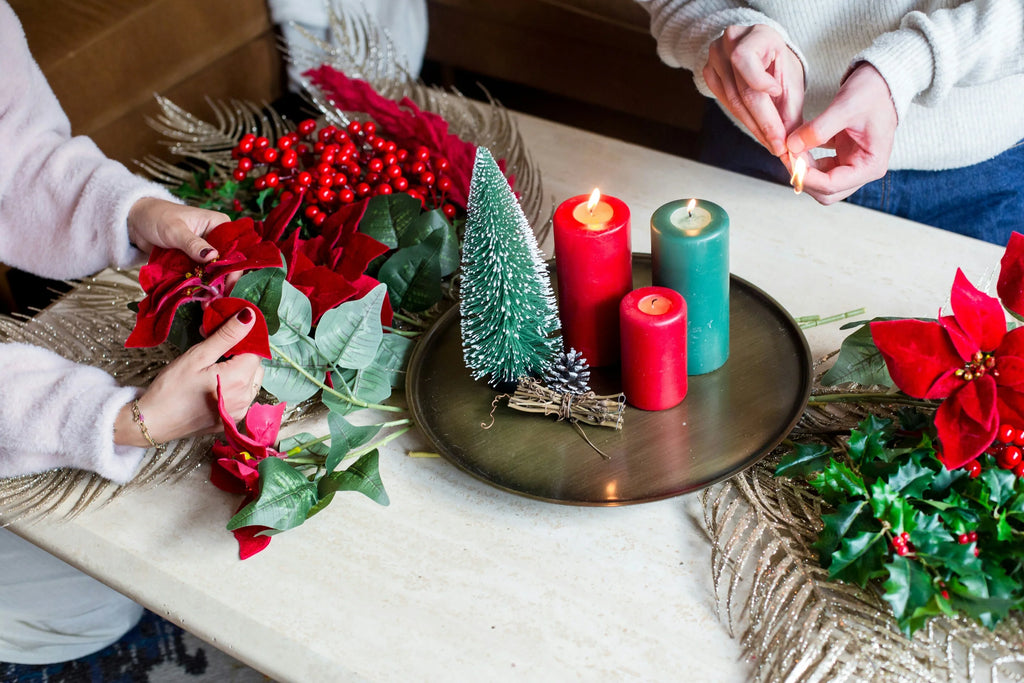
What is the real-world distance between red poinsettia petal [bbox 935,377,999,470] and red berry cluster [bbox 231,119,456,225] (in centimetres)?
47

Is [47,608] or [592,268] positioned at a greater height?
[592,268]

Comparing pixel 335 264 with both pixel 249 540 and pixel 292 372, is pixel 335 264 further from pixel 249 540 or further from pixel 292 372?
pixel 249 540

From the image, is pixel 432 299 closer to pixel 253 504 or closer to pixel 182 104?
pixel 253 504

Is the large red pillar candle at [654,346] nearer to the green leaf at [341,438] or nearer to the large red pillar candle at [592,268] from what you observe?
the large red pillar candle at [592,268]

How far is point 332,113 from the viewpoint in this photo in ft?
3.32

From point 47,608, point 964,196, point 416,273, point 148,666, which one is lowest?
point 148,666

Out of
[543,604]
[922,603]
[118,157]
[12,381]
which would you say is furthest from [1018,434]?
[118,157]

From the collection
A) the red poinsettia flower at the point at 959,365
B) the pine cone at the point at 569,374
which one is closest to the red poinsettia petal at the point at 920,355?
the red poinsettia flower at the point at 959,365

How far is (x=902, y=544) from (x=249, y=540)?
1.43 feet

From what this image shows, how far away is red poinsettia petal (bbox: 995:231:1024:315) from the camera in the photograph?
0.58 m

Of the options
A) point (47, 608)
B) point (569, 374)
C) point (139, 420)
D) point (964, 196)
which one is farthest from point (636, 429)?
point (47, 608)

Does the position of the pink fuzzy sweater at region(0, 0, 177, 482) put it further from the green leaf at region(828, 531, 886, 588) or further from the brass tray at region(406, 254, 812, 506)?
the green leaf at region(828, 531, 886, 588)

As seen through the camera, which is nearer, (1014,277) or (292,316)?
(1014,277)

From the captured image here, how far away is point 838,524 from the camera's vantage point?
57cm
